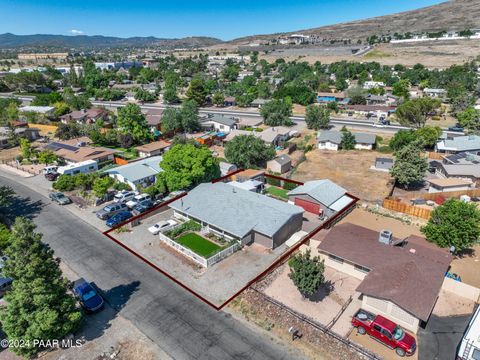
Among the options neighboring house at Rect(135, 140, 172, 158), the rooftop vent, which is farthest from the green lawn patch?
neighboring house at Rect(135, 140, 172, 158)

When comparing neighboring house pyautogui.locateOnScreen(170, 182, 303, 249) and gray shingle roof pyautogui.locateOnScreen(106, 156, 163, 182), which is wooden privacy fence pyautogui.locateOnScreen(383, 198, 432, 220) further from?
gray shingle roof pyautogui.locateOnScreen(106, 156, 163, 182)

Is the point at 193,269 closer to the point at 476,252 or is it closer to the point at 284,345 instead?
the point at 284,345

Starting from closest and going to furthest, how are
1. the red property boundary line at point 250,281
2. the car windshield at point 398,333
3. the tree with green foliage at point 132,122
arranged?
the car windshield at point 398,333 → the red property boundary line at point 250,281 → the tree with green foliage at point 132,122

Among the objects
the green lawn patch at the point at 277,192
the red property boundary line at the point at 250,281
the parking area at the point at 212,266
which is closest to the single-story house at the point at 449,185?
the red property boundary line at the point at 250,281

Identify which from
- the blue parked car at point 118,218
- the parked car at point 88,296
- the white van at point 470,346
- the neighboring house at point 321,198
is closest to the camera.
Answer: the white van at point 470,346

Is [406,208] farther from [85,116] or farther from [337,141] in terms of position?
[85,116]

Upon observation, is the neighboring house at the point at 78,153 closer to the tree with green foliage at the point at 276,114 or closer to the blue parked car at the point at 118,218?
the blue parked car at the point at 118,218

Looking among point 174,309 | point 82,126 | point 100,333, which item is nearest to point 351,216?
point 174,309
